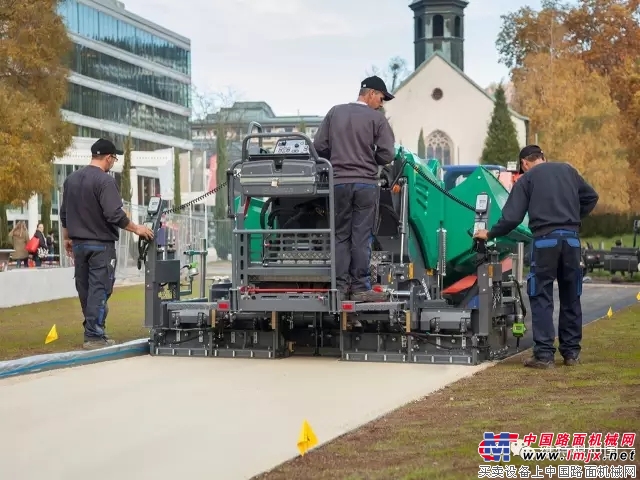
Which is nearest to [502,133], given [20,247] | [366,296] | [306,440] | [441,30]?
[441,30]

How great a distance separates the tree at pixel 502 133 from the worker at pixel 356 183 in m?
69.6

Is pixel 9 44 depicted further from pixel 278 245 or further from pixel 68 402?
pixel 68 402

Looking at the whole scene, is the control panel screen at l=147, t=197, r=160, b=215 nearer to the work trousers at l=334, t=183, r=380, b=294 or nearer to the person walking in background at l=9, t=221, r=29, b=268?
the work trousers at l=334, t=183, r=380, b=294

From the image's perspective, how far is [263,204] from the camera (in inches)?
456

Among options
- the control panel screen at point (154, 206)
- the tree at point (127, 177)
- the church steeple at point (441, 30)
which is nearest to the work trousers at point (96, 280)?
the control panel screen at point (154, 206)

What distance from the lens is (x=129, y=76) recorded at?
89.6m

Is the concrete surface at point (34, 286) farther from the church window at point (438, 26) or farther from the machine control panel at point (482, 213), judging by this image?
the church window at point (438, 26)

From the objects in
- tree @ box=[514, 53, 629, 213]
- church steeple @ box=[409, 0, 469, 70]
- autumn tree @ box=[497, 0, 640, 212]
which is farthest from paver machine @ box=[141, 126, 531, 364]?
church steeple @ box=[409, 0, 469, 70]

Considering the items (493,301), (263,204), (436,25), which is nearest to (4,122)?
(263,204)

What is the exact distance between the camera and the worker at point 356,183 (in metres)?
10.6

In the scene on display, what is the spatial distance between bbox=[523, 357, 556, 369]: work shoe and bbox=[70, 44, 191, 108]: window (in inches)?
2612

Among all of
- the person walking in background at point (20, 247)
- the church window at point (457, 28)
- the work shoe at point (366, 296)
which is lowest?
the work shoe at point (366, 296)

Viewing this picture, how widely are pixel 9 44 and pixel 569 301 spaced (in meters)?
21.1

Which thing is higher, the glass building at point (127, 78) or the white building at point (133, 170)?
the glass building at point (127, 78)
